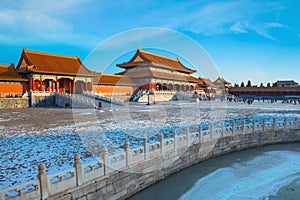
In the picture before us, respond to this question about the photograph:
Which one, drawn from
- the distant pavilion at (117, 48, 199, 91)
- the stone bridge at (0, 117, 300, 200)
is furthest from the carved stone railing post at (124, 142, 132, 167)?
the distant pavilion at (117, 48, 199, 91)

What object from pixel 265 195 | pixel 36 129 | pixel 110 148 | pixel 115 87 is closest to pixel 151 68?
pixel 115 87

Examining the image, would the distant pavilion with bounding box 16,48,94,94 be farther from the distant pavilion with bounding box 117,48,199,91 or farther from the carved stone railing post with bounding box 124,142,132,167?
the carved stone railing post with bounding box 124,142,132,167

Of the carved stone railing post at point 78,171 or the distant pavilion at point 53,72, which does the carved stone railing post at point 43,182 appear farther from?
the distant pavilion at point 53,72

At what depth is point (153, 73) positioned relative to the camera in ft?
131

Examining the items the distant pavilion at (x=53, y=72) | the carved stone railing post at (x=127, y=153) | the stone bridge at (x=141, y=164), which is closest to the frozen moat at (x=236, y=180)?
the stone bridge at (x=141, y=164)

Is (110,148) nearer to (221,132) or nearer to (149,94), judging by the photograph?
(221,132)

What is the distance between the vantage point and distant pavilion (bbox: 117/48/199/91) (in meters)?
40.0

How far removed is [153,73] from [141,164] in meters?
34.1

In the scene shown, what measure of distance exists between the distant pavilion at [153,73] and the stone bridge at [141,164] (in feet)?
94.5

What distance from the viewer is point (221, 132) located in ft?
32.2

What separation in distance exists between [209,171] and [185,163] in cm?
90

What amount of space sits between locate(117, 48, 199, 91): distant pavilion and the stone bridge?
28806 mm

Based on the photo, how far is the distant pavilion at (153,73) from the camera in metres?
40.0

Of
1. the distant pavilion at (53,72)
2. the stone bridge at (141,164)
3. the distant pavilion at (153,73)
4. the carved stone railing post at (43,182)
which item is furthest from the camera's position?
the distant pavilion at (153,73)
